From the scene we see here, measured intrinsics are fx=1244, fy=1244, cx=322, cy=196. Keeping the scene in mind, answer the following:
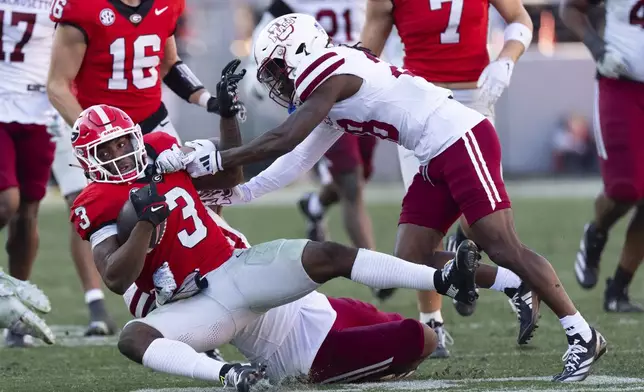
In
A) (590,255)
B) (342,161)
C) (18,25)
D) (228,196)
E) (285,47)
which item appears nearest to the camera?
(285,47)

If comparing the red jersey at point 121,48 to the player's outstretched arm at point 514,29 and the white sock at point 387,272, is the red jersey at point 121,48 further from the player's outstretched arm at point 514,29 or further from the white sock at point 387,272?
the white sock at point 387,272

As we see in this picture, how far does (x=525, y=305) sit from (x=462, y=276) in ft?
2.08

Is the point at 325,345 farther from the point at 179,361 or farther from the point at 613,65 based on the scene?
the point at 613,65

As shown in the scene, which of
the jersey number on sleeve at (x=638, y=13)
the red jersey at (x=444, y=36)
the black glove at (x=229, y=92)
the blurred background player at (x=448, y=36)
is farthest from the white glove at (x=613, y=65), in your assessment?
the black glove at (x=229, y=92)

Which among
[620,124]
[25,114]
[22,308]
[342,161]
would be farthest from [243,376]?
[342,161]

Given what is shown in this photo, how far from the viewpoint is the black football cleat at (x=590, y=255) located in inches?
270

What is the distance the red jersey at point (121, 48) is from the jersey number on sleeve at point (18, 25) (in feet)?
2.30

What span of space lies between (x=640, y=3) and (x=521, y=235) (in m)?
4.60

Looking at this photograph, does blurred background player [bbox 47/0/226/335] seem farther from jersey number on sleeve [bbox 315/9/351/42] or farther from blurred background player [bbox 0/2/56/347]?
jersey number on sleeve [bbox 315/9/351/42]

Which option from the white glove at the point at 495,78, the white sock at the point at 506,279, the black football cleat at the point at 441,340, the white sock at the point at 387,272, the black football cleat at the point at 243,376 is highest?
the white glove at the point at 495,78

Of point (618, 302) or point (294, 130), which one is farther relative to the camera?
point (618, 302)

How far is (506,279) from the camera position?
15.5 feet

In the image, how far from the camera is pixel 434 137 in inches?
182

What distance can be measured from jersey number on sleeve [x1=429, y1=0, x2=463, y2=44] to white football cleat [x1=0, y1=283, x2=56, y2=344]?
7.65ft
